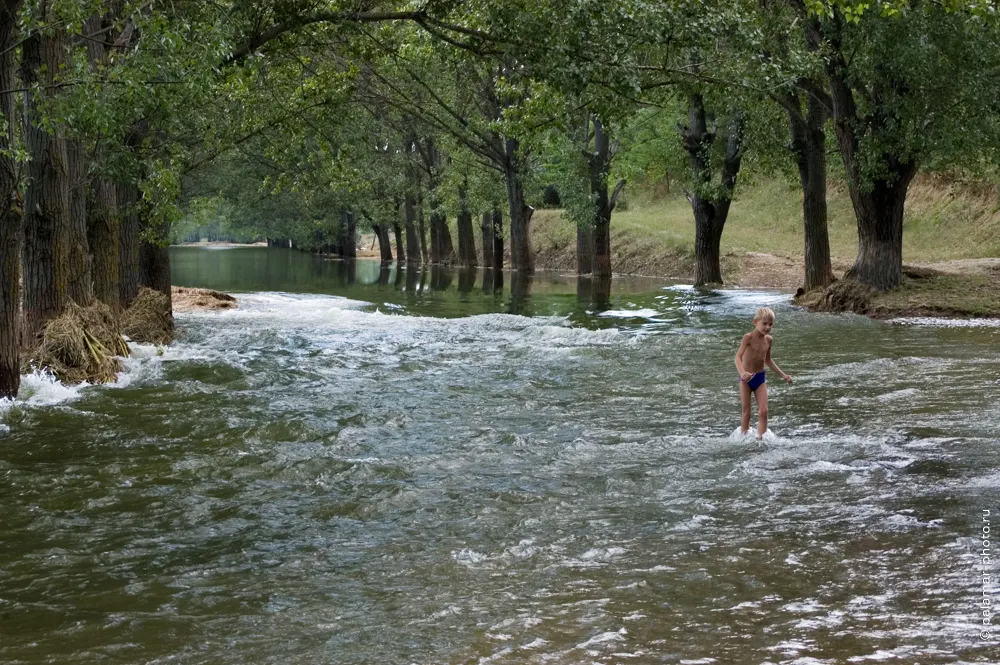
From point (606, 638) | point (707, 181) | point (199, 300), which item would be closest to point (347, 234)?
point (199, 300)

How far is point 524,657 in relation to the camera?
5660 mm

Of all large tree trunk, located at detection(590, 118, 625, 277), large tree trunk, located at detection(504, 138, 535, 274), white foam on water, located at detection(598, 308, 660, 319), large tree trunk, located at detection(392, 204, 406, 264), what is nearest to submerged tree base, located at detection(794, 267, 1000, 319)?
white foam on water, located at detection(598, 308, 660, 319)

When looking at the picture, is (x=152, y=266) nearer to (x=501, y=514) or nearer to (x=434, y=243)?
(x=501, y=514)

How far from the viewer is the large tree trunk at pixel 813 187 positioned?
28.3 m

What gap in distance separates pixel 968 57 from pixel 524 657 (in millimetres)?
20588

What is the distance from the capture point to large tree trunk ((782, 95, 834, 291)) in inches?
1115

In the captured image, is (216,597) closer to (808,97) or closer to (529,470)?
(529,470)

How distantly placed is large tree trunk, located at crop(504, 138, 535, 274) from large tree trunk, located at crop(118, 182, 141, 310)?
18198 millimetres

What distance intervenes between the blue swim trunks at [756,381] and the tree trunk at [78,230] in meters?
11.1

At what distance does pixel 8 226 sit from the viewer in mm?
12477

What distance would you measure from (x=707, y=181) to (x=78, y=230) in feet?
67.8

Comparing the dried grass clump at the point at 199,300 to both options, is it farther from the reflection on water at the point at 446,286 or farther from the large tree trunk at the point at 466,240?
the large tree trunk at the point at 466,240

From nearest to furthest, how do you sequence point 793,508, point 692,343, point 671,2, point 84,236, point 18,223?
point 793,508, point 18,223, point 671,2, point 84,236, point 692,343

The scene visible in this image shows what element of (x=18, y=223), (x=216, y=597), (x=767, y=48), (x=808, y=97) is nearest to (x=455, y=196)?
(x=808, y=97)
